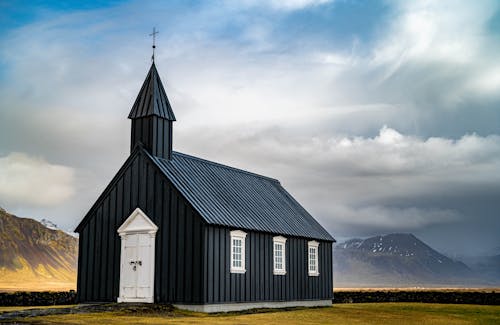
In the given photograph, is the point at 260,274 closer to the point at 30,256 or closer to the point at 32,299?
the point at 32,299

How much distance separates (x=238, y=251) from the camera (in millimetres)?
32000

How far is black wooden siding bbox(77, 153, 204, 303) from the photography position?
29734 mm

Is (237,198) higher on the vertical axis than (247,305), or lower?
higher

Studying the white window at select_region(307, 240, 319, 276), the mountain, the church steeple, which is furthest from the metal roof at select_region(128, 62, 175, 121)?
the mountain

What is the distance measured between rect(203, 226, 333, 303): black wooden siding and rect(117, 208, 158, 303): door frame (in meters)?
2.94

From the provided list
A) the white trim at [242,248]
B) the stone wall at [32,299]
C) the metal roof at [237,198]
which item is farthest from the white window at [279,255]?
the stone wall at [32,299]

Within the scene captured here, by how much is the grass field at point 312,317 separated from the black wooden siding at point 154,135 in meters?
8.52

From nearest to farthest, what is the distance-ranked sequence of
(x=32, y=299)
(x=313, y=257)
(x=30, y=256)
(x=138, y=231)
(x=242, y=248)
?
(x=138, y=231), (x=242, y=248), (x=32, y=299), (x=313, y=257), (x=30, y=256)

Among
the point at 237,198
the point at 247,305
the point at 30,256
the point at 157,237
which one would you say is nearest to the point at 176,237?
the point at 157,237

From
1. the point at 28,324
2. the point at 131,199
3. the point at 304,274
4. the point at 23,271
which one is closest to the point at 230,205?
the point at 131,199

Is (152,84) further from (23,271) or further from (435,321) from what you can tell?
(23,271)

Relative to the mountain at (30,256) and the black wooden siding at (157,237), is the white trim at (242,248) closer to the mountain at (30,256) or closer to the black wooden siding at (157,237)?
the black wooden siding at (157,237)

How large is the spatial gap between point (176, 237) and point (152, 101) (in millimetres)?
7444

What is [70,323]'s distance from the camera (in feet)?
74.5
